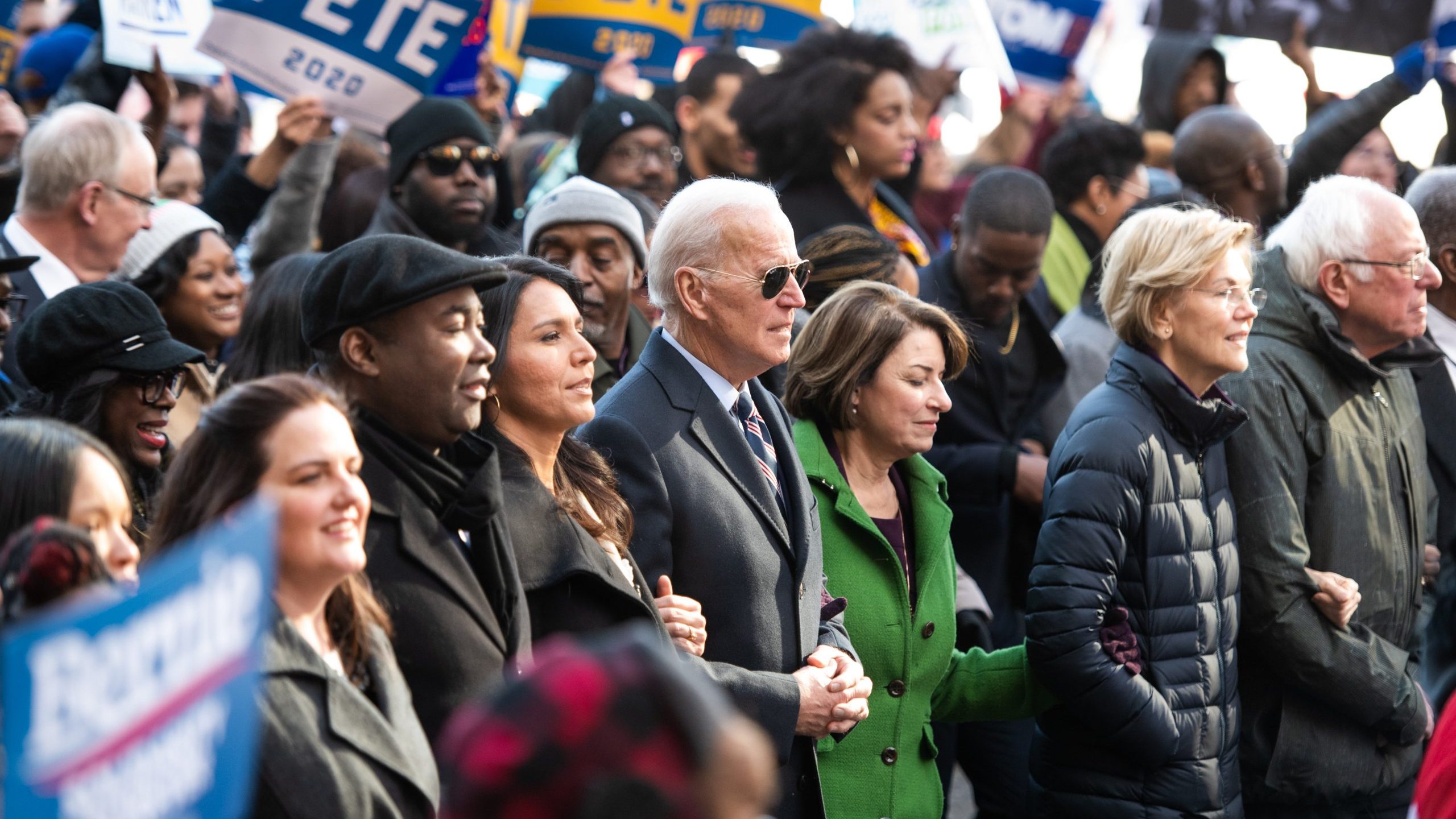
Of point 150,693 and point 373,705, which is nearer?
point 150,693

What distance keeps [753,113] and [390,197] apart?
5.46 ft

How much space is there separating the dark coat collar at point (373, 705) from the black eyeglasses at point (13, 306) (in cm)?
235

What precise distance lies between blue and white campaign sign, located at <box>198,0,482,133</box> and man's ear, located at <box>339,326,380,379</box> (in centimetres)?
341

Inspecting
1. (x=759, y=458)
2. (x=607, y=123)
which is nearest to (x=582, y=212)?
(x=759, y=458)

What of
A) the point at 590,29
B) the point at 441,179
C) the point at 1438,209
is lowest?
A: the point at 441,179

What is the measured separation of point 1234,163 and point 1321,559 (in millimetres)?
2794

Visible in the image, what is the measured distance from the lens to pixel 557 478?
363 cm

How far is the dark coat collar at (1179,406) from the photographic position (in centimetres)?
461

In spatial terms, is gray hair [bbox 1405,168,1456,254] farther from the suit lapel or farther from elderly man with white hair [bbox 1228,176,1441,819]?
the suit lapel

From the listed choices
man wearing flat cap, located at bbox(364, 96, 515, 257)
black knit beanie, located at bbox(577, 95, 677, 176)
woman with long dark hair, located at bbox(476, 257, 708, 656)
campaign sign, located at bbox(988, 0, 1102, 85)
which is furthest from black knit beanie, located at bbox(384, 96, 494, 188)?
campaign sign, located at bbox(988, 0, 1102, 85)

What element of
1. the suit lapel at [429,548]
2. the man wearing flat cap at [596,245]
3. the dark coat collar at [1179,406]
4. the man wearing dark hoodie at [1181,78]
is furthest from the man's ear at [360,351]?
the man wearing dark hoodie at [1181,78]

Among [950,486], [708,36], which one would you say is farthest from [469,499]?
[708,36]

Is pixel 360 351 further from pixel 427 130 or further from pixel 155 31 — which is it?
pixel 155 31

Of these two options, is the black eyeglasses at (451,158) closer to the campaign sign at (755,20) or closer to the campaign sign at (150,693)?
the campaign sign at (755,20)
